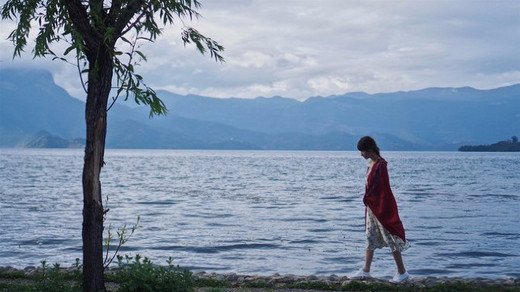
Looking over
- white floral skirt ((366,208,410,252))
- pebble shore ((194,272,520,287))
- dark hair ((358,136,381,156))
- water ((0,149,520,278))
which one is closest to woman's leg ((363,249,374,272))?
white floral skirt ((366,208,410,252))

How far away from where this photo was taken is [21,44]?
8227 millimetres

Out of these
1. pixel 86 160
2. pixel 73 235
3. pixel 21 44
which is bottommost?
pixel 73 235

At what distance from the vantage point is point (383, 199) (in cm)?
1019

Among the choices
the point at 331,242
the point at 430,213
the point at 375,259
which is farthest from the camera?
the point at 430,213

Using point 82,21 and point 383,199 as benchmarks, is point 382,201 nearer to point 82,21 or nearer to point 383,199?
point 383,199

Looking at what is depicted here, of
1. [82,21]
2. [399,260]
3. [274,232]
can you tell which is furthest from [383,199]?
[274,232]

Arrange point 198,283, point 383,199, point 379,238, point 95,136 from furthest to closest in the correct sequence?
point 379,238, point 198,283, point 383,199, point 95,136

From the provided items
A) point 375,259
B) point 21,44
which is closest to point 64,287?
point 21,44

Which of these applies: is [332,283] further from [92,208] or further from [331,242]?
[331,242]

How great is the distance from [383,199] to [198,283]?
3.11m

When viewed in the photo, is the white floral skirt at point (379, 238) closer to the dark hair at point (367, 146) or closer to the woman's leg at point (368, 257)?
the woman's leg at point (368, 257)

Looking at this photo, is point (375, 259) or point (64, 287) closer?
point (64, 287)

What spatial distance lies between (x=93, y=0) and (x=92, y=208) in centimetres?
239

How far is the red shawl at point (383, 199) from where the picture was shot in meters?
10.2
